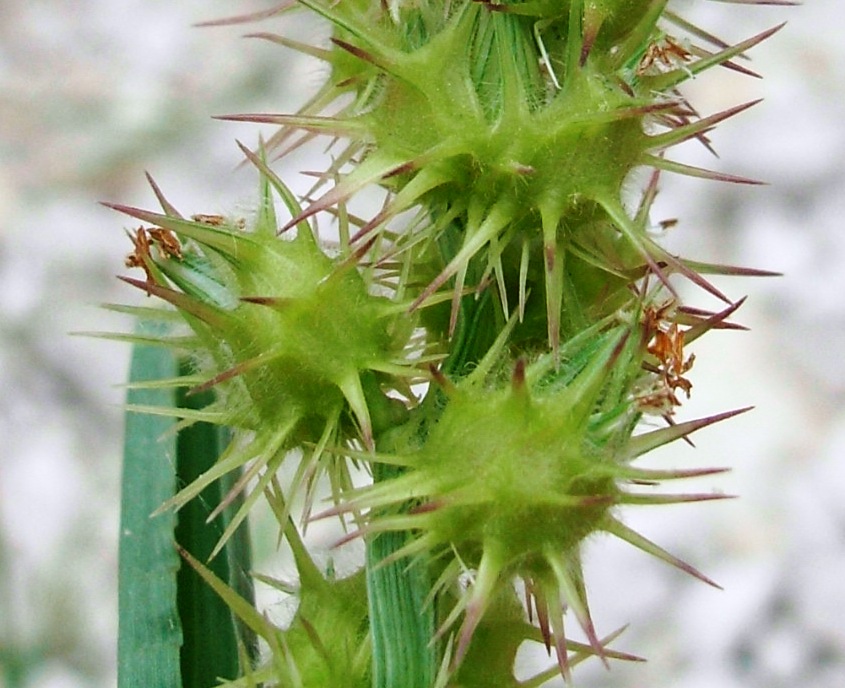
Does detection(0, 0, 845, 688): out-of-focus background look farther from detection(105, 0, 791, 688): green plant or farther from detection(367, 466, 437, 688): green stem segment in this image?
detection(367, 466, 437, 688): green stem segment

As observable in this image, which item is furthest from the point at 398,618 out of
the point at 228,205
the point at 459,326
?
the point at 228,205

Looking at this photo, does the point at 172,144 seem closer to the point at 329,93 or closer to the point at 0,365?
the point at 0,365

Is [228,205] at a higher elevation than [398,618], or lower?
higher

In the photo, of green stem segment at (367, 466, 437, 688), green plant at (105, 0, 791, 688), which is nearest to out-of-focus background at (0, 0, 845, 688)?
green plant at (105, 0, 791, 688)

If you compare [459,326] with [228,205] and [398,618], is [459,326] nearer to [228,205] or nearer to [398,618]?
[398,618]

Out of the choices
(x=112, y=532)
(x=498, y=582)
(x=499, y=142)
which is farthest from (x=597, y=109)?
(x=112, y=532)

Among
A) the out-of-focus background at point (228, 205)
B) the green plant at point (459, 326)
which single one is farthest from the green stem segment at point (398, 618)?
the out-of-focus background at point (228, 205)
